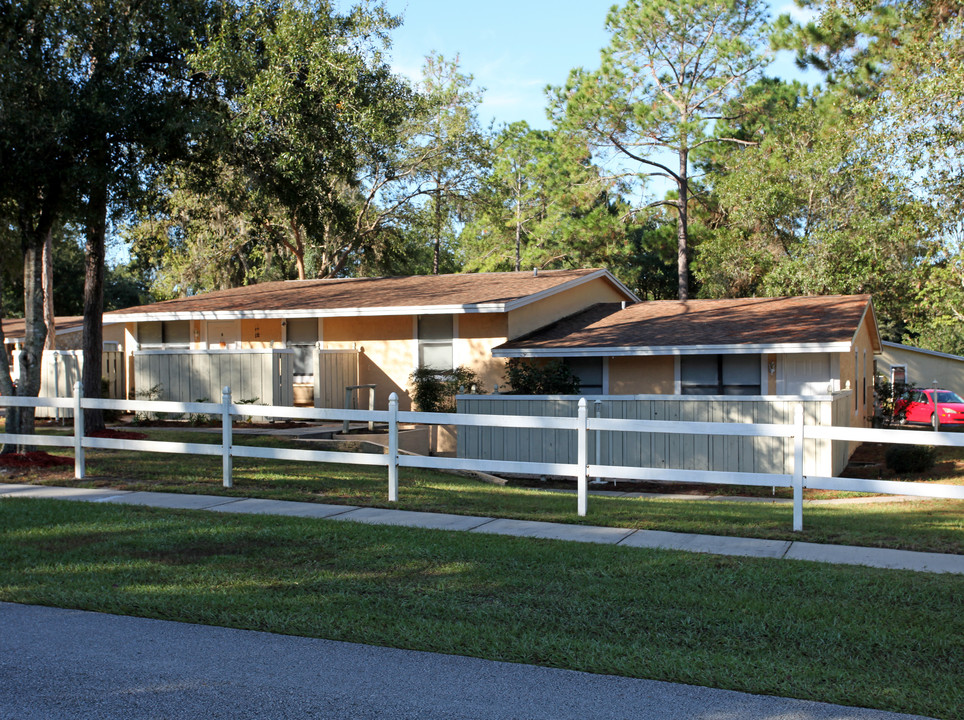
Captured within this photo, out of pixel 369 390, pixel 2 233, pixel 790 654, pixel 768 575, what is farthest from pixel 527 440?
pixel 2 233

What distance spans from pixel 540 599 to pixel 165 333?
820 inches

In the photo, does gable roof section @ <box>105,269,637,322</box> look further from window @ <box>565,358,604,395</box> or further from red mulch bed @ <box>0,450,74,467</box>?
red mulch bed @ <box>0,450,74,467</box>

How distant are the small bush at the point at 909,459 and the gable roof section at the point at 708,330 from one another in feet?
7.65

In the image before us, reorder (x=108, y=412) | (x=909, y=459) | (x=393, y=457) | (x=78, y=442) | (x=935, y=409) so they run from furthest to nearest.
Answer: (x=935, y=409)
(x=108, y=412)
(x=909, y=459)
(x=78, y=442)
(x=393, y=457)

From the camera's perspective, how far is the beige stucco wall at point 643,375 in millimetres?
19906

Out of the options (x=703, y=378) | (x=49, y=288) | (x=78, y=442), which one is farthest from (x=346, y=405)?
(x=49, y=288)

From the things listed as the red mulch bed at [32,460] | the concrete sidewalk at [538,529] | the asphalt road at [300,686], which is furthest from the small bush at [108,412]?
the asphalt road at [300,686]

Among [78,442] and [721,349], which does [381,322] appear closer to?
[721,349]

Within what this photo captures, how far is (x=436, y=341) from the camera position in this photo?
70.4 feet

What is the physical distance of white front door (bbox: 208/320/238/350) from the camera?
23.9 metres

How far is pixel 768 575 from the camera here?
23.5 feet

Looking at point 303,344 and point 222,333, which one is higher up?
point 222,333

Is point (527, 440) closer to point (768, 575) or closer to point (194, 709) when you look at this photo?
point (768, 575)

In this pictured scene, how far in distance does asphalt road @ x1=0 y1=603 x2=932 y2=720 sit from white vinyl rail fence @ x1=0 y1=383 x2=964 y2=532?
15.0 ft
